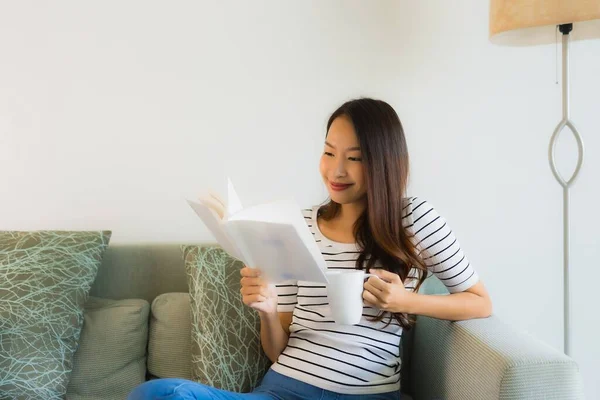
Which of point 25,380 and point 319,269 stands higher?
point 319,269

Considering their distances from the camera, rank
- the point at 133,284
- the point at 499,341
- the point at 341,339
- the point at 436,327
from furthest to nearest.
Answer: the point at 133,284 → the point at 436,327 → the point at 341,339 → the point at 499,341

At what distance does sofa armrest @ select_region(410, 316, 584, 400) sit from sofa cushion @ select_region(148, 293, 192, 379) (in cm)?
62

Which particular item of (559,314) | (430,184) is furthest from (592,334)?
(430,184)

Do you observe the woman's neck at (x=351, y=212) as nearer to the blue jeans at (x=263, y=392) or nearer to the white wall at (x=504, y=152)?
the blue jeans at (x=263, y=392)

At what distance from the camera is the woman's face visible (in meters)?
1.58

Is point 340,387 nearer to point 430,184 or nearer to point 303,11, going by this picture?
point 430,184

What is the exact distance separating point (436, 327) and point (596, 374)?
842mm

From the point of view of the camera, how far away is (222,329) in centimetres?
176

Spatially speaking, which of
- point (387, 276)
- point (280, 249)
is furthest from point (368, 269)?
point (280, 249)

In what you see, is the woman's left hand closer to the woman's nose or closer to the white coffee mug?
the white coffee mug

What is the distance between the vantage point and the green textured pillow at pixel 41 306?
174cm

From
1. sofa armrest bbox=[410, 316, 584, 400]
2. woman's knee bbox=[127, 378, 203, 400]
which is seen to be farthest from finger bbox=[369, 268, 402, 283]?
woman's knee bbox=[127, 378, 203, 400]

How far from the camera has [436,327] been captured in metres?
1.70

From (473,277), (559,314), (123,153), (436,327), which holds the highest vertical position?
(123,153)
